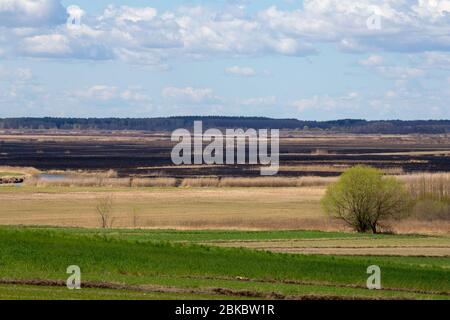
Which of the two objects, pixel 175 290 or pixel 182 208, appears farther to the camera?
pixel 182 208

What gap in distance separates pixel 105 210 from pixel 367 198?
17826mm

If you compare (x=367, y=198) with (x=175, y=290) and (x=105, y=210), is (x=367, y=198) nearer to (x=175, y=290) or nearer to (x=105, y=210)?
(x=105, y=210)

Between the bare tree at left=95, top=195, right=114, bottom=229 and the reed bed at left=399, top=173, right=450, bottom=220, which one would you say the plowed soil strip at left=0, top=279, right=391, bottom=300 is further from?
the reed bed at left=399, top=173, right=450, bottom=220

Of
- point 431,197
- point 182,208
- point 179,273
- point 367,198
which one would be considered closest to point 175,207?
point 182,208

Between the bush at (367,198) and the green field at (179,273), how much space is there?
85.2 ft

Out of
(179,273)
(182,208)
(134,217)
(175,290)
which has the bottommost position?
(175,290)

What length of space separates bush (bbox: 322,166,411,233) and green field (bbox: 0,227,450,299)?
1022 inches

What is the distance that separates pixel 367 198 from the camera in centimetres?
5928

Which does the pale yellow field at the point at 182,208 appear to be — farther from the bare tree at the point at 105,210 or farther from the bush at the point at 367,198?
the bush at the point at 367,198

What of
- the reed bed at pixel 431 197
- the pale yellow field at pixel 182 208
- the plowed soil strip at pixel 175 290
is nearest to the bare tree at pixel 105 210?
the pale yellow field at pixel 182 208

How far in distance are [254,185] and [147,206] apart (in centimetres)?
2396

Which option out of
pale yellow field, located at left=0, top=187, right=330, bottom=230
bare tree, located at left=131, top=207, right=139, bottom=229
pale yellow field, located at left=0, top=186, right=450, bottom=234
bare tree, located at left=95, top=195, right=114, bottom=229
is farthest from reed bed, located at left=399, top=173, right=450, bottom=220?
bare tree, located at left=95, top=195, right=114, bottom=229
